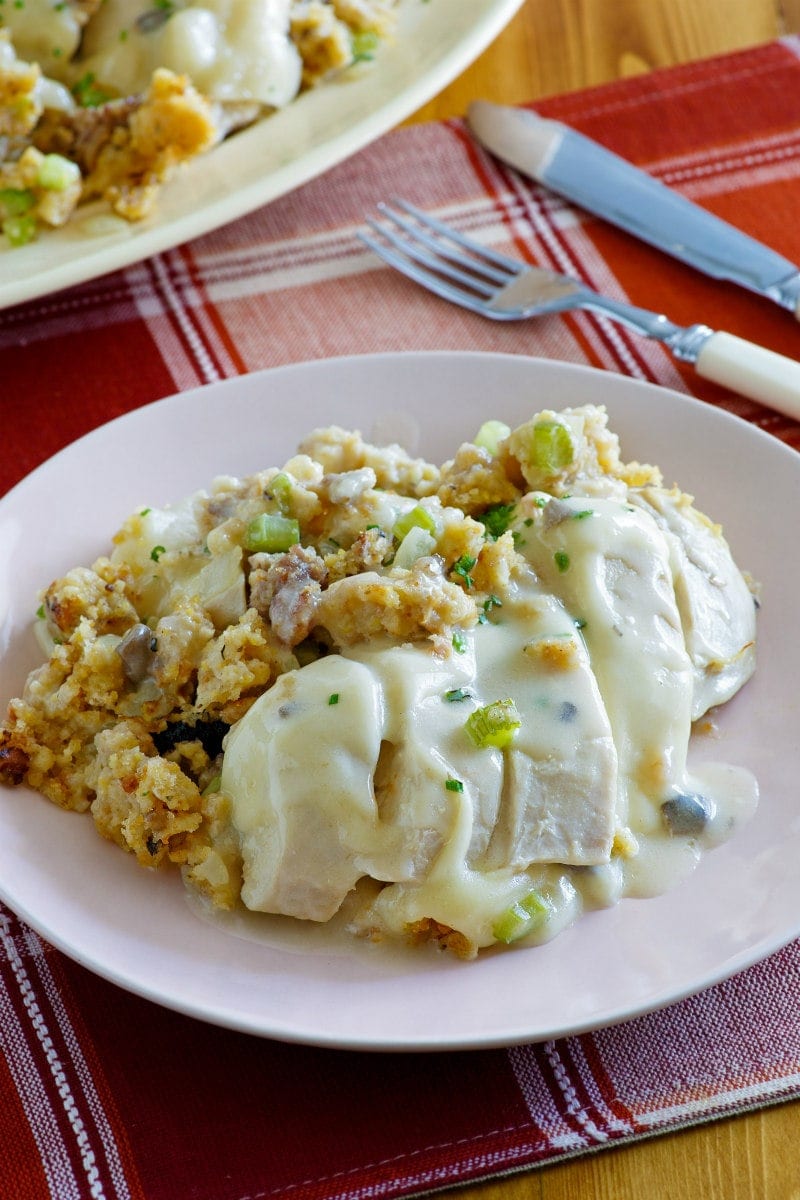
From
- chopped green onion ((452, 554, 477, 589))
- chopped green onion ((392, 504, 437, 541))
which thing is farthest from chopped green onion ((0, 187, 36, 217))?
chopped green onion ((452, 554, 477, 589))

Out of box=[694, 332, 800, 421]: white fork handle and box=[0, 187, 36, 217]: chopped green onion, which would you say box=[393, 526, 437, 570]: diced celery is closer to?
box=[694, 332, 800, 421]: white fork handle

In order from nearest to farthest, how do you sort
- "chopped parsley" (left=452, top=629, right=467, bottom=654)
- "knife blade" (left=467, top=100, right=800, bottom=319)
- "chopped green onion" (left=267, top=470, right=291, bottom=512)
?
"chopped parsley" (left=452, top=629, right=467, bottom=654), "chopped green onion" (left=267, top=470, right=291, bottom=512), "knife blade" (left=467, top=100, right=800, bottom=319)

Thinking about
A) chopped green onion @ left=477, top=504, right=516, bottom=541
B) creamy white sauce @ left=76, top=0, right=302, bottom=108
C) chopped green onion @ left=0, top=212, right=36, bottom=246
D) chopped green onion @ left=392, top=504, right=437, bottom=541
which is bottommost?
chopped green onion @ left=477, top=504, right=516, bottom=541

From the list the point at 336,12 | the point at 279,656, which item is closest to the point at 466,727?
the point at 279,656

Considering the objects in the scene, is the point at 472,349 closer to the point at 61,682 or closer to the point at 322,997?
the point at 61,682

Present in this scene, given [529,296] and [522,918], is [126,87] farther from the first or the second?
[522,918]
